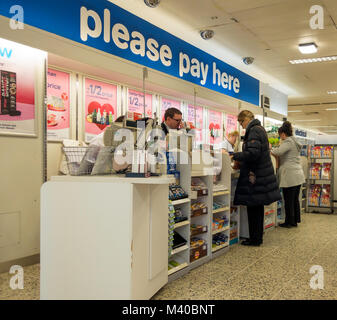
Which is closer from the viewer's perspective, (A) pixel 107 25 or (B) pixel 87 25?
(B) pixel 87 25

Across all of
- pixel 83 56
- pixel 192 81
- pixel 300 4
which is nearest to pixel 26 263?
pixel 83 56

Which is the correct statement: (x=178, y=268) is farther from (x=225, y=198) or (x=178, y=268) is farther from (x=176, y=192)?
(x=225, y=198)

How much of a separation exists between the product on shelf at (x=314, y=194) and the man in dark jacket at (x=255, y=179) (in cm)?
383

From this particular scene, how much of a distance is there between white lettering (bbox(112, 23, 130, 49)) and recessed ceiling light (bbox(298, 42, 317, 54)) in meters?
3.44

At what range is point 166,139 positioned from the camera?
345 cm

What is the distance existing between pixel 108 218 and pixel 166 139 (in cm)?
132

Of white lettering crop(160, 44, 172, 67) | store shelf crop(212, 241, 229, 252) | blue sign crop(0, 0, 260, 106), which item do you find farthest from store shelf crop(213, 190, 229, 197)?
white lettering crop(160, 44, 172, 67)

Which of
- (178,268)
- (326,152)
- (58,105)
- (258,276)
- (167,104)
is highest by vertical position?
(167,104)

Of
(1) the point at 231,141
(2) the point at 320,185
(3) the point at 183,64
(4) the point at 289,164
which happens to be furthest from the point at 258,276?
(2) the point at 320,185

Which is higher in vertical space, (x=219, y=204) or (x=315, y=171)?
(x=315, y=171)

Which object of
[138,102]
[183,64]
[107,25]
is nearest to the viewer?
[107,25]

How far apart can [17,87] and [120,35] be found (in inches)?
68.3

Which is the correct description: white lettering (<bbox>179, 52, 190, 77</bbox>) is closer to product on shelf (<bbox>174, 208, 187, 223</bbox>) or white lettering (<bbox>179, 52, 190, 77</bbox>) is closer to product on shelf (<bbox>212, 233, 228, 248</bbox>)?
product on shelf (<bbox>212, 233, 228, 248</bbox>)

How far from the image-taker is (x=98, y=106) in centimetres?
481
